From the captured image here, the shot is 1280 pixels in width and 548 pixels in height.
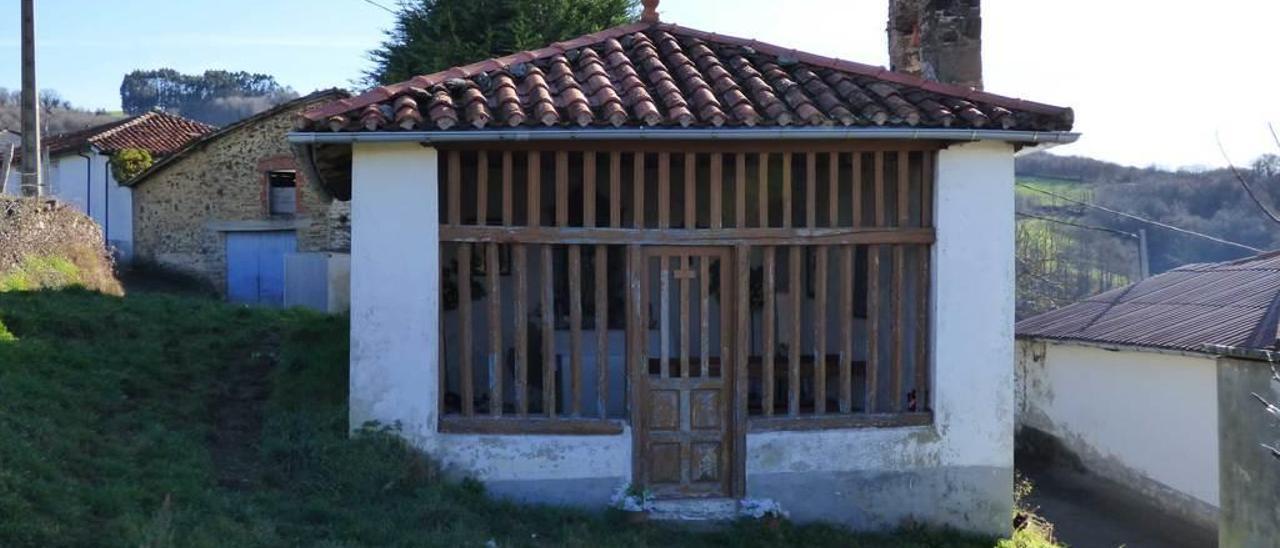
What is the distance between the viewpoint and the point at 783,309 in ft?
33.2

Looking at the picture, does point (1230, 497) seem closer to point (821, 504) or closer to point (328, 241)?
point (821, 504)

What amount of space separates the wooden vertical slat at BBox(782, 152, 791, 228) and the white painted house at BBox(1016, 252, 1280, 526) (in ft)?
17.1

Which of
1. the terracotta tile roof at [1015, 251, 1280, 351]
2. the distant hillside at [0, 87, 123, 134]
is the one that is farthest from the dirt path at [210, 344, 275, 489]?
the distant hillside at [0, 87, 123, 134]

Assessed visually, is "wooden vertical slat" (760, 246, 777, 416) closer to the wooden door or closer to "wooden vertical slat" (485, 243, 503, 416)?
the wooden door

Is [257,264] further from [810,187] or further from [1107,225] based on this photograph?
[1107,225]

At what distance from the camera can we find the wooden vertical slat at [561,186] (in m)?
8.08

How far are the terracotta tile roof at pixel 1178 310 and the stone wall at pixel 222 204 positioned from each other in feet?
47.9

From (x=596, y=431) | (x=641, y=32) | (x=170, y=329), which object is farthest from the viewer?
(x=170, y=329)

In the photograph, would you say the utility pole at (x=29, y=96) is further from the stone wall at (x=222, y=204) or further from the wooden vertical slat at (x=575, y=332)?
the wooden vertical slat at (x=575, y=332)

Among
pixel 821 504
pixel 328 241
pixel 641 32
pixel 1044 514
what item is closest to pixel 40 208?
pixel 328 241

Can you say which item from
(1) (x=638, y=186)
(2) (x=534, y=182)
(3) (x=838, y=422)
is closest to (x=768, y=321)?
(3) (x=838, y=422)

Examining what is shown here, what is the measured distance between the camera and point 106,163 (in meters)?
28.5

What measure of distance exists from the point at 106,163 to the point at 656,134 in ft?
82.2

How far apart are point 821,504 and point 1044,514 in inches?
226
